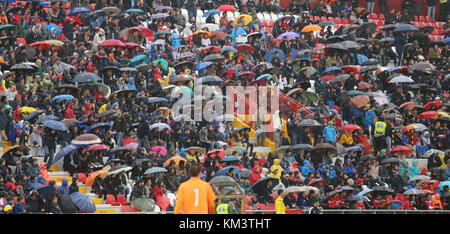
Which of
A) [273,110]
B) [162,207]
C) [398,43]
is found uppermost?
[398,43]

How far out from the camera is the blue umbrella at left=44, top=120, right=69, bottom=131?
895 inches

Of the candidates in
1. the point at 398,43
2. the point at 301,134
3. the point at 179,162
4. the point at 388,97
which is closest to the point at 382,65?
the point at 398,43

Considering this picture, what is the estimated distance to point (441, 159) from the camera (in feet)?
85.6

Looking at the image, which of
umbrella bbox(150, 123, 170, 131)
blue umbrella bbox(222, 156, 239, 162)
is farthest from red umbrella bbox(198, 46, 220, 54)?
blue umbrella bbox(222, 156, 239, 162)

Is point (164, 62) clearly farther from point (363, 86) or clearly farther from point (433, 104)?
point (433, 104)

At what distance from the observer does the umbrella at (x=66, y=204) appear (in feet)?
65.9

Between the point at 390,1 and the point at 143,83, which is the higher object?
the point at 390,1

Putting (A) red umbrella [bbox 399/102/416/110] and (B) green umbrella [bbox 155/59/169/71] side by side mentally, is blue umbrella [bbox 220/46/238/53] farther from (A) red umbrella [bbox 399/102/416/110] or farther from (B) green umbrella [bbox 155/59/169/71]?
(A) red umbrella [bbox 399/102/416/110]

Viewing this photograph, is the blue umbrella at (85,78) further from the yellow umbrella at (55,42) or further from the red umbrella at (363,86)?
the red umbrella at (363,86)

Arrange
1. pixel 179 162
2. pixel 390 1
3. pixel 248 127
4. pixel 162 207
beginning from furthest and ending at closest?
pixel 390 1, pixel 248 127, pixel 179 162, pixel 162 207

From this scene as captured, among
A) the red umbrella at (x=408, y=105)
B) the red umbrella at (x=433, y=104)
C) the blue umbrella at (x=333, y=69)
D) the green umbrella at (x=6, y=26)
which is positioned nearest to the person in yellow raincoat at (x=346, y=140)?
the red umbrella at (x=408, y=105)

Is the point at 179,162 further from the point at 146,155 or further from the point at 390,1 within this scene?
the point at 390,1

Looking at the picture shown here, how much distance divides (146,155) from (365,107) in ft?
25.2

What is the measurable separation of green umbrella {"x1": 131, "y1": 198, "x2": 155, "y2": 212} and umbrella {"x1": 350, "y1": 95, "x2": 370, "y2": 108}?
8611 millimetres
